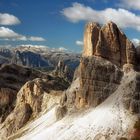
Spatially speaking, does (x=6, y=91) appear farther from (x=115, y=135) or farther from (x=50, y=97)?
(x=115, y=135)

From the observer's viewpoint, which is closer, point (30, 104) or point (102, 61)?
point (102, 61)

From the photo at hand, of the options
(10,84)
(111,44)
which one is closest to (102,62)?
(111,44)

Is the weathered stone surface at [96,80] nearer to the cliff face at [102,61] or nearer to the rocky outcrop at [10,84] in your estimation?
the cliff face at [102,61]

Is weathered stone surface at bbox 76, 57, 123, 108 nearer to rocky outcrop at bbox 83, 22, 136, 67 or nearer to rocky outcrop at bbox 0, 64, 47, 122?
rocky outcrop at bbox 83, 22, 136, 67

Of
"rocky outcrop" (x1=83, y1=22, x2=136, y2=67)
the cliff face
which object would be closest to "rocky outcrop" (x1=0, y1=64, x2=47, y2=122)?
the cliff face

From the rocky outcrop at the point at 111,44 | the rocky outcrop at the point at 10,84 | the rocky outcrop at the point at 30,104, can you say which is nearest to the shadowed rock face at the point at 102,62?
the rocky outcrop at the point at 111,44

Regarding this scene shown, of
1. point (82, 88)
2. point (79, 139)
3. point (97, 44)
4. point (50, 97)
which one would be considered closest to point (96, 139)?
point (79, 139)

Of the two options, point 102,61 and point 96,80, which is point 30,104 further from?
→ point 102,61

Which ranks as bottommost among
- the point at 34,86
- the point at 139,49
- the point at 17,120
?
the point at 17,120
